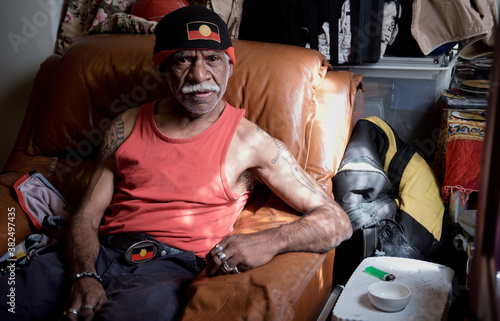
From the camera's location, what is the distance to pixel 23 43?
9.23 feet

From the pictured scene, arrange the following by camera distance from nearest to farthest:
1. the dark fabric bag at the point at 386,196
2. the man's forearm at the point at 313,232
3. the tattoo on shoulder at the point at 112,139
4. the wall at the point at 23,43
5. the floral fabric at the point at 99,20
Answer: the man's forearm at the point at 313,232 → the tattoo on shoulder at the point at 112,139 → the dark fabric bag at the point at 386,196 → the floral fabric at the point at 99,20 → the wall at the point at 23,43

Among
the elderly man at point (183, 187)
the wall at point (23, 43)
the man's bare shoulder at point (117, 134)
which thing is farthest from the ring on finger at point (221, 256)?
the wall at point (23, 43)

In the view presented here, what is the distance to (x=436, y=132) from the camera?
7.83 ft

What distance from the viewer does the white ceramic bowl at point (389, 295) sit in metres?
1.27

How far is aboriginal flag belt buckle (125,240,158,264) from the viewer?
148 cm

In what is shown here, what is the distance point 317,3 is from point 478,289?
199 centimetres

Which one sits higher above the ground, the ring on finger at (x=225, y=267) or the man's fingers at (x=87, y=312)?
the ring on finger at (x=225, y=267)

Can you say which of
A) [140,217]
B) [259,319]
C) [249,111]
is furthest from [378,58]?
[259,319]

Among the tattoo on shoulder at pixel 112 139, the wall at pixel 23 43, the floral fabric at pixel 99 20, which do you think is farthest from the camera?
the wall at pixel 23 43

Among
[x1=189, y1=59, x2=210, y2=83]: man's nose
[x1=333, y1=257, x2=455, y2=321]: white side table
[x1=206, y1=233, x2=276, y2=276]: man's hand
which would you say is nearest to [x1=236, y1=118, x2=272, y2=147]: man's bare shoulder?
[x1=189, y1=59, x2=210, y2=83]: man's nose

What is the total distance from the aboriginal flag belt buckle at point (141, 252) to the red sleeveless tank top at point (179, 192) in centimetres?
5

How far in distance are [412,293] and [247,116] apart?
2.89 ft

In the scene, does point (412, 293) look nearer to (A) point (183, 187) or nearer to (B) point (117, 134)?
(A) point (183, 187)

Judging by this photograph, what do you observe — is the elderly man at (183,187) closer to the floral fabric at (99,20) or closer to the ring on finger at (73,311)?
the ring on finger at (73,311)
